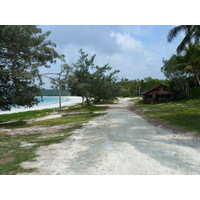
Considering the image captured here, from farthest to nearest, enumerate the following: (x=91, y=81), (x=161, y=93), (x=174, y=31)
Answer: (x=161, y=93) < (x=91, y=81) < (x=174, y=31)

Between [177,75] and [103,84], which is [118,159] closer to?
[103,84]

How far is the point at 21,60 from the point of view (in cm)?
1061

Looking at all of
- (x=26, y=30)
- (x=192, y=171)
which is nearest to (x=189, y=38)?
(x=26, y=30)

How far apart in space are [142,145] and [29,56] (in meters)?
8.24

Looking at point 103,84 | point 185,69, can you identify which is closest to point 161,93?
point 185,69

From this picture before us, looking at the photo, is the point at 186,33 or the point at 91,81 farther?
the point at 91,81

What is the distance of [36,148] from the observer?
15.9 feet

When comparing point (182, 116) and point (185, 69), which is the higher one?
point (185, 69)

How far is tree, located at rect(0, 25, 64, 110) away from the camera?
A: 28.9 feet

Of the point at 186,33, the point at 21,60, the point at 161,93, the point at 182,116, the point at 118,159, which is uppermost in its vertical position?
the point at 186,33

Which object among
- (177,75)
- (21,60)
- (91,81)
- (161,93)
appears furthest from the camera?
(177,75)

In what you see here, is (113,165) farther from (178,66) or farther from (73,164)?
(178,66)

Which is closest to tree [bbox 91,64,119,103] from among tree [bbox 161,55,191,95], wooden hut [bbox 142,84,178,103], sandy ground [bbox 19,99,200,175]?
wooden hut [bbox 142,84,178,103]

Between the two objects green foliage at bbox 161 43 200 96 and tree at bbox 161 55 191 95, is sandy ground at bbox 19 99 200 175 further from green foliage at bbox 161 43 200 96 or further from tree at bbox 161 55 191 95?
tree at bbox 161 55 191 95
